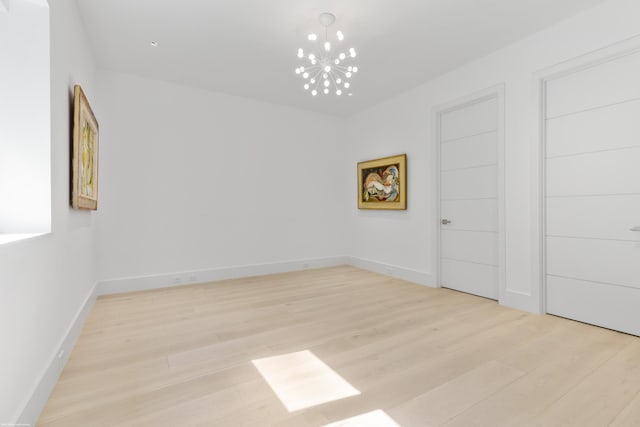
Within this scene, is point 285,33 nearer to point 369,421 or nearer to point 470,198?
point 470,198

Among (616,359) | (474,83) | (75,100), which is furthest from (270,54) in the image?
(616,359)

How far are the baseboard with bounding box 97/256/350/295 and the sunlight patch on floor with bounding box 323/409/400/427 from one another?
3.63 m

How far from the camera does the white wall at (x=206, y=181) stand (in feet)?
13.8

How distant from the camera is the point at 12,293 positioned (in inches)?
54.1

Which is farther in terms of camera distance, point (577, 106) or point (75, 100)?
point (577, 106)

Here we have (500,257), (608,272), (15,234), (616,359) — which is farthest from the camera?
(500,257)

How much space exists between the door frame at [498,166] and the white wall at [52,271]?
163 inches

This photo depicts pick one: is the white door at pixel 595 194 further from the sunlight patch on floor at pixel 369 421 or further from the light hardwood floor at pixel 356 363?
the sunlight patch on floor at pixel 369 421

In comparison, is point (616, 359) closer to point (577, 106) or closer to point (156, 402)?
point (577, 106)

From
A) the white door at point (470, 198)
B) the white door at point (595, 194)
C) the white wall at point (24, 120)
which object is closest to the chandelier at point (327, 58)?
the white door at point (470, 198)

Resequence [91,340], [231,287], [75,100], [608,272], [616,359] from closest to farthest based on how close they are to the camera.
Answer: [616,359] → [75,100] → [91,340] → [608,272] → [231,287]

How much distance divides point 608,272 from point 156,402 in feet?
12.6

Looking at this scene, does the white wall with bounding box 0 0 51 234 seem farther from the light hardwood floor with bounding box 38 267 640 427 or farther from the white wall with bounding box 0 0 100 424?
the light hardwood floor with bounding box 38 267 640 427

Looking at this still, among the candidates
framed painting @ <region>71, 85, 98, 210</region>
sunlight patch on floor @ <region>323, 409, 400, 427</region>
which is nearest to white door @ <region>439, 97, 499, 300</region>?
sunlight patch on floor @ <region>323, 409, 400, 427</region>
